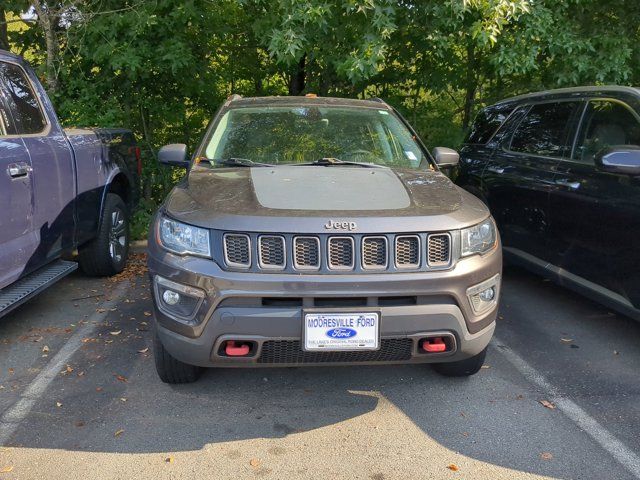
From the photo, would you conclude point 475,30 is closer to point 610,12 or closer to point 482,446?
point 610,12

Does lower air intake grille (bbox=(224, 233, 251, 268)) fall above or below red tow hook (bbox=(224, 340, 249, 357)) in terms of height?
above

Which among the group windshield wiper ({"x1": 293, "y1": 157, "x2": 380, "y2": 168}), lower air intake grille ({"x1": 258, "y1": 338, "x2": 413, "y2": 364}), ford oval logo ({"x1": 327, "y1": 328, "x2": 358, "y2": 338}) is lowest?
lower air intake grille ({"x1": 258, "y1": 338, "x2": 413, "y2": 364})

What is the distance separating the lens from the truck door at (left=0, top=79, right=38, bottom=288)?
3.73m

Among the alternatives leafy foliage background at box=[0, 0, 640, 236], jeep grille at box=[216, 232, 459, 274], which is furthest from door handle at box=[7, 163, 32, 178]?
leafy foliage background at box=[0, 0, 640, 236]

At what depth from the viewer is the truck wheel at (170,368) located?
10.9 ft

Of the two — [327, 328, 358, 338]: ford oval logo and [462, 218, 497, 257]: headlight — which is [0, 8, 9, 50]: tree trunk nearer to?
[327, 328, 358, 338]: ford oval logo

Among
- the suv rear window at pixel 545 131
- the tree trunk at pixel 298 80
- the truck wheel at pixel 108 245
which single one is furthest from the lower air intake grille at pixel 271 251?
the tree trunk at pixel 298 80

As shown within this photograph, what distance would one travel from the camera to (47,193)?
4301 mm

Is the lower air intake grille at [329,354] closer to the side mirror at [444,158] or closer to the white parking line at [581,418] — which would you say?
the white parking line at [581,418]

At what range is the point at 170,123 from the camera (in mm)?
8469

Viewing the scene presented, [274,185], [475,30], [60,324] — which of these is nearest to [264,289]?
[274,185]

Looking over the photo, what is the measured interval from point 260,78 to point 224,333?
23.2 ft

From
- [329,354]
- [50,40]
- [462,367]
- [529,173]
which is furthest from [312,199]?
[50,40]

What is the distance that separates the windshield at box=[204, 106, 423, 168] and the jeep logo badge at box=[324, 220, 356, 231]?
3.56ft
